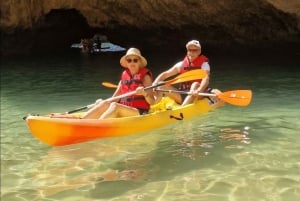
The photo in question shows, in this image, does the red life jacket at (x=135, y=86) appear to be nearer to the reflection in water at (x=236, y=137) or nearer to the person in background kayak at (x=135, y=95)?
the person in background kayak at (x=135, y=95)

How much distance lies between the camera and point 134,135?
21.2ft

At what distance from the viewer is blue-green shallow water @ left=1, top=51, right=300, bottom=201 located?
4.54m

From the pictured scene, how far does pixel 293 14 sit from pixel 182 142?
9.12m

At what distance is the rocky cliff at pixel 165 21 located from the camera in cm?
1559

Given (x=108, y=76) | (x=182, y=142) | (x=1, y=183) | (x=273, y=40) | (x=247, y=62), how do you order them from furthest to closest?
1. (x=273, y=40)
2. (x=247, y=62)
3. (x=108, y=76)
4. (x=182, y=142)
5. (x=1, y=183)

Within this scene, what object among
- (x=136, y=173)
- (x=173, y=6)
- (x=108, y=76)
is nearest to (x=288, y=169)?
(x=136, y=173)

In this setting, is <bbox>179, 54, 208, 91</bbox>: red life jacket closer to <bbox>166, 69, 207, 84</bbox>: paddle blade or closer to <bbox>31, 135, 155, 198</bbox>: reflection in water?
<bbox>166, 69, 207, 84</bbox>: paddle blade

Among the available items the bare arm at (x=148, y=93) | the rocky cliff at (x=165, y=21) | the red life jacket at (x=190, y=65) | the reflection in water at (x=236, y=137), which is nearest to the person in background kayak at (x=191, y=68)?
the red life jacket at (x=190, y=65)

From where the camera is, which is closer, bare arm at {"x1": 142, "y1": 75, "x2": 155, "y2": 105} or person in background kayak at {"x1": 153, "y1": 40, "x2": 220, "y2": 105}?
bare arm at {"x1": 142, "y1": 75, "x2": 155, "y2": 105}

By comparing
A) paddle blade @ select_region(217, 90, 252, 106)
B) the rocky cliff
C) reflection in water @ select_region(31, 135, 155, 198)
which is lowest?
reflection in water @ select_region(31, 135, 155, 198)

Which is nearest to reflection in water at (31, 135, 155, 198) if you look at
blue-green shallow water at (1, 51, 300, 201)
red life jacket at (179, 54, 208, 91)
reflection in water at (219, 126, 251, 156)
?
blue-green shallow water at (1, 51, 300, 201)

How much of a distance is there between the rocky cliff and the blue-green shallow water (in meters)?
6.73

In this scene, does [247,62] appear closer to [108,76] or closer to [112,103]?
[108,76]

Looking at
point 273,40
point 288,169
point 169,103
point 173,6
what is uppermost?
point 173,6
